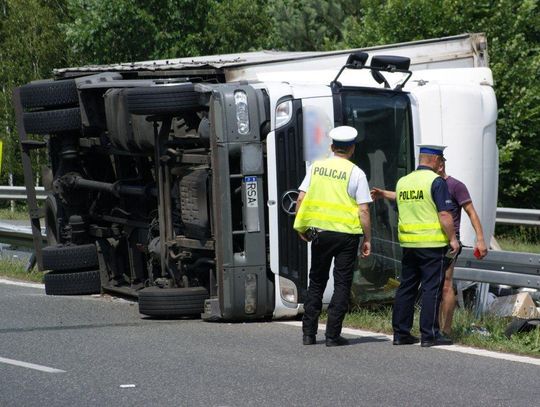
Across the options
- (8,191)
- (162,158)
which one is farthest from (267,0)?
(162,158)

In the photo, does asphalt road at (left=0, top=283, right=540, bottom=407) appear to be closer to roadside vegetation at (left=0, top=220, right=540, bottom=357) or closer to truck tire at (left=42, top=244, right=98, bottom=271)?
roadside vegetation at (left=0, top=220, right=540, bottom=357)

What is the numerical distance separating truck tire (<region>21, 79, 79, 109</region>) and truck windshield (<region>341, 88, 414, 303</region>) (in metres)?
3.40

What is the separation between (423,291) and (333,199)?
0.97m

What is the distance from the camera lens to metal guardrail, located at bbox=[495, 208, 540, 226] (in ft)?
54.6

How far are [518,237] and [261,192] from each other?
1209 centimetres

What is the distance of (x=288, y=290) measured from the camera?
10172 mm

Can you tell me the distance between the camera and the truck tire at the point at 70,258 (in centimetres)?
1273

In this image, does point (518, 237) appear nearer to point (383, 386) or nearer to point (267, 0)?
point (383, 386)

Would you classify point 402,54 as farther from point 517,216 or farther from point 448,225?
point 517,216

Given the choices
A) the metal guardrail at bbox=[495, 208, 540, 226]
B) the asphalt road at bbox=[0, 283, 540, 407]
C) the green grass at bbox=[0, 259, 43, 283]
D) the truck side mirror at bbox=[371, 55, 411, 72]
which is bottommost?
the green grass at bbox=[0, 259, 43, 283]

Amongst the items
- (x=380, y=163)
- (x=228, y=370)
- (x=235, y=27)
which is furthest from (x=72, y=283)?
(x=235, y=27)

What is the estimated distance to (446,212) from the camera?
8891 millimetres

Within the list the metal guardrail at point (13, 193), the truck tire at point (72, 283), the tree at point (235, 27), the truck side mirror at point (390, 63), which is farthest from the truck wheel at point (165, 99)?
the tree at point (235, 27)

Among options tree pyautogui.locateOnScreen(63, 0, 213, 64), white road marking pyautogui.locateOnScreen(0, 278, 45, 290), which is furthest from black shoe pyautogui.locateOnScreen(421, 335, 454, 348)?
tree pyautogui.locateOnScreen(63, 0, 213, 64)
